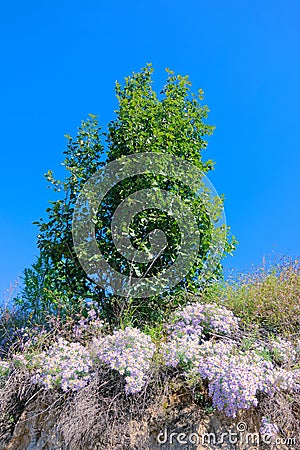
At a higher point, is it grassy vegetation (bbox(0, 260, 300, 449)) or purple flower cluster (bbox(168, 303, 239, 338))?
purple flower cluster (bbox(168, 303, 239, 338))

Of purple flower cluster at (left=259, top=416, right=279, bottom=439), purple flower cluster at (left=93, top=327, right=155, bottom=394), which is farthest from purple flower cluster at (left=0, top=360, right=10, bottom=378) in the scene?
purple flower cluster at (left=259, top=416, right=279, bottom=439)

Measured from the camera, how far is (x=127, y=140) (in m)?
5.45

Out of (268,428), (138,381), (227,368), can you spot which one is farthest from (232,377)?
(138,381)

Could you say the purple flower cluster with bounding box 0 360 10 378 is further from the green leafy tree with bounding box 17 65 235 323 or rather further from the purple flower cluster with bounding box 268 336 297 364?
the purple flower cluster with bounding box 268 336 297 364

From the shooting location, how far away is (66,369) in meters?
3.92

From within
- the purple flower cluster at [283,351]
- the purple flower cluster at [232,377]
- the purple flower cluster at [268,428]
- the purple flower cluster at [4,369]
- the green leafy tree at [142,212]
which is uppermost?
the green leafy tree at [142,212]

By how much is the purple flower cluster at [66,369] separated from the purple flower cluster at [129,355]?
153 millimetres

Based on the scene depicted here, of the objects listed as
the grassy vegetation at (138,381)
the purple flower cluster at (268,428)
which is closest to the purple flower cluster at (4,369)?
the grassy vegetation at (138,381)

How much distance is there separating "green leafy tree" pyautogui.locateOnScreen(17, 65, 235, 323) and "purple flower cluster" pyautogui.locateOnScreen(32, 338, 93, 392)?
2.95ft

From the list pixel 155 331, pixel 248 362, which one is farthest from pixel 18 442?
pixel 248 362

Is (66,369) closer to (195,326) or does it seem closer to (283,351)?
(195,326)

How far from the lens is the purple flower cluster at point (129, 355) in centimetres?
376

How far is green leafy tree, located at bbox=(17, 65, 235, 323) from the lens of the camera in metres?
5.21

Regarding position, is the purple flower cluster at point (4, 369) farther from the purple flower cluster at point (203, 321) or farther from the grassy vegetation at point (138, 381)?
the purple flower cluster at point (203, 321)
